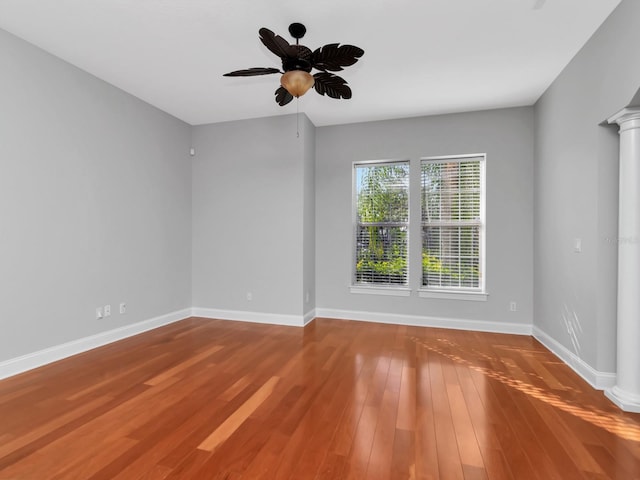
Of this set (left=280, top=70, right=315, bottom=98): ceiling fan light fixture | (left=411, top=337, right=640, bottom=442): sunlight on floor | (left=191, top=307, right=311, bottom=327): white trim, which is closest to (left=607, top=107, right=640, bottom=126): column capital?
(left=411, top=337, right=640, bottom=442): sunlight on floor

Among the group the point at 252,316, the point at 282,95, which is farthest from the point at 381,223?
the point at 282,95

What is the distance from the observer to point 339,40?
2873 millimetres

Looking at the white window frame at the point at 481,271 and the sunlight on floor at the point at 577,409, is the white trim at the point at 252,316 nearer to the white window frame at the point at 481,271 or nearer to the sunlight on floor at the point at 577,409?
the white window frame at the point at 481,271

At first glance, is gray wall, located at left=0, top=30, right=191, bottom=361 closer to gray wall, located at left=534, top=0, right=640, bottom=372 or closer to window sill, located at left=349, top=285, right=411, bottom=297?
window sill, located at left=349, top=285, right=411, bottom=297

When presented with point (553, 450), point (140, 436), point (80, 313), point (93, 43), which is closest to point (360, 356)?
point (553, 450)

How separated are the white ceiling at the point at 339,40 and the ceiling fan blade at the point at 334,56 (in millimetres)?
449

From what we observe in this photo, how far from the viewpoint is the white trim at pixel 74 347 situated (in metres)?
2.84

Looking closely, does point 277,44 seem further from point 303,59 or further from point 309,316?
point 309,316

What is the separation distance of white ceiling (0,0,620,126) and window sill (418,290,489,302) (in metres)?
2.57

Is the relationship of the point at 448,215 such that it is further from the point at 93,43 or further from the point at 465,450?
the point at 93,43

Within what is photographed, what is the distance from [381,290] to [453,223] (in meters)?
1.43

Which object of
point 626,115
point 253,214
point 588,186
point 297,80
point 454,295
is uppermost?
point 297,80

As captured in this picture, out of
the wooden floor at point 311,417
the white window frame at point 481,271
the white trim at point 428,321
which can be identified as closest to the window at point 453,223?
the white window frame at point 481,271

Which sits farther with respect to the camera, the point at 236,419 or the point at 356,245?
the point at 356,245
